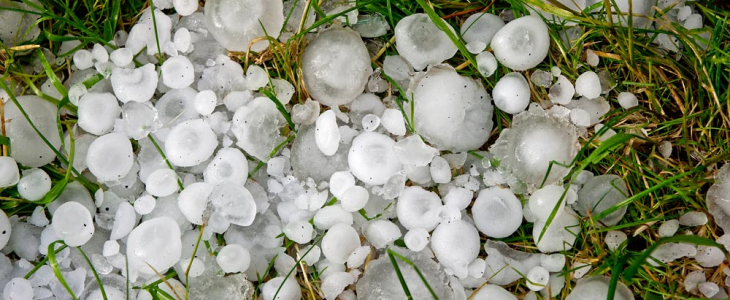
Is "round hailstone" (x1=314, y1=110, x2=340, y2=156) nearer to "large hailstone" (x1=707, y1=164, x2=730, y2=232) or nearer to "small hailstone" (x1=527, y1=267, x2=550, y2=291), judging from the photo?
"small hailstone" (x1=527, y1=267, x2=550, y2=291)

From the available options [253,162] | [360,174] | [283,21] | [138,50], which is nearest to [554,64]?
[360,174]

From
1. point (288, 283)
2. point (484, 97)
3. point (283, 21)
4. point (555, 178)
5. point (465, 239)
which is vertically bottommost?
point (288, 283)

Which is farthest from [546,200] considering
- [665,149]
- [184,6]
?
[184,6]

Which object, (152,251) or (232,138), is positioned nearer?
(152,251)

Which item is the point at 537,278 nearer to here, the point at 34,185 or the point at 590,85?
the point at 590,85

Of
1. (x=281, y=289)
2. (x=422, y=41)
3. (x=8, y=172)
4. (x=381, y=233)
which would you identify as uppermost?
(x=422, y=41)

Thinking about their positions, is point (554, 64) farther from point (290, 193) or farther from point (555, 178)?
point (290, 193)

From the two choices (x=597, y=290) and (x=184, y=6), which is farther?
(x=184, y=6)
